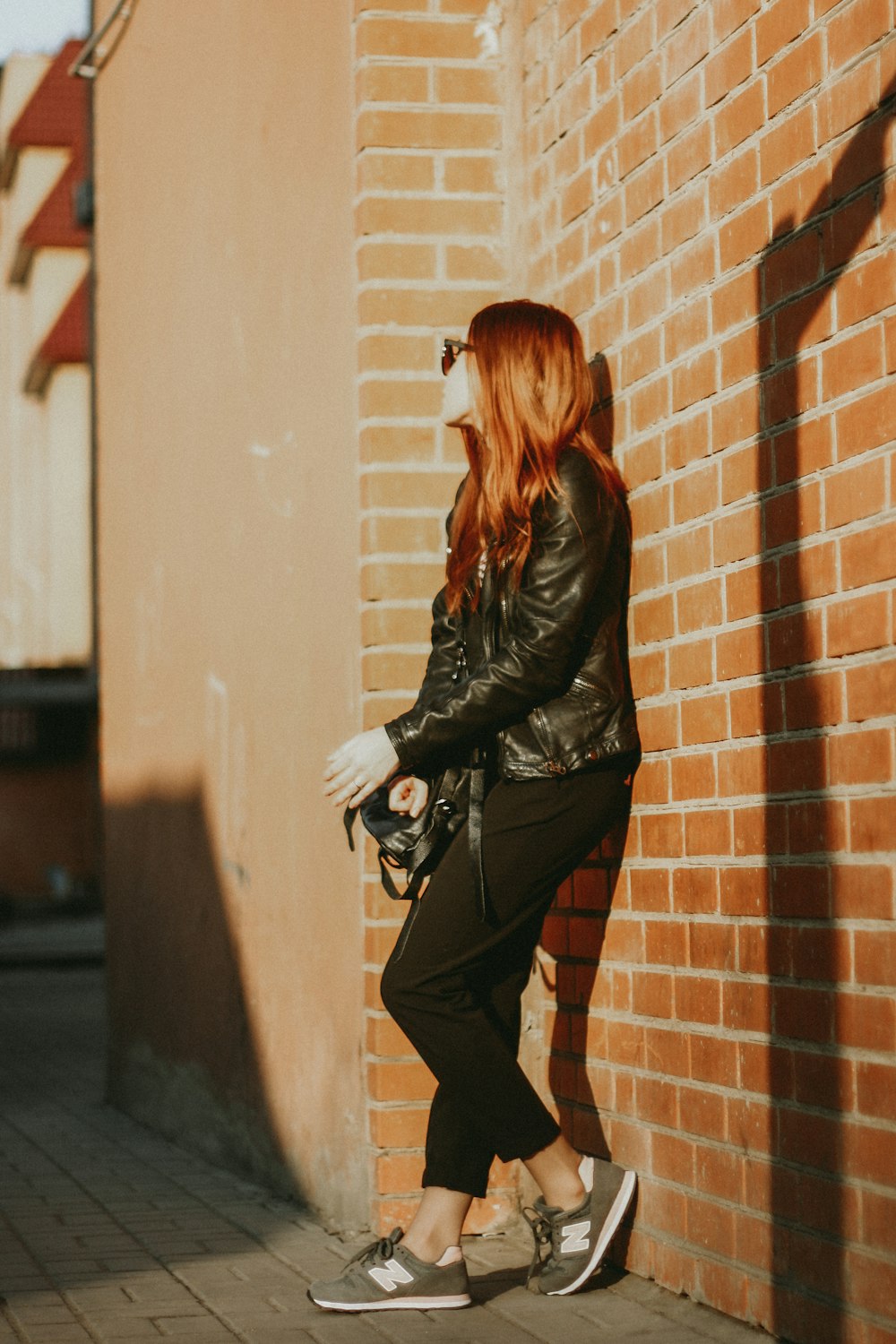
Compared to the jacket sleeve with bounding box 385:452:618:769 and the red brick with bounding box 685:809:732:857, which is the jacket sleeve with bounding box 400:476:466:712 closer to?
the jacket sleeve with bounding box 385:452:618:769

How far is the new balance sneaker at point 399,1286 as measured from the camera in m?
3.96

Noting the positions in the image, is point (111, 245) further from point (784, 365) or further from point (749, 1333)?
point (749, 1333)

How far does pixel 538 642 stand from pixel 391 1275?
1387 millimetres

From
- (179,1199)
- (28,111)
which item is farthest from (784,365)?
(28,111)

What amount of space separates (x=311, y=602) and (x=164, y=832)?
2.20 metres

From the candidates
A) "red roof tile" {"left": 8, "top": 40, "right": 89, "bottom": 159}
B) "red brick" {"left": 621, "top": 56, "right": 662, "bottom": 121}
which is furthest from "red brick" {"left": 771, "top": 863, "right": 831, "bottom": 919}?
"red roof tile" {"left": 8, "top": 40, "right": 89, "bottom": 159}

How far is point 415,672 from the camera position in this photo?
15.8ft

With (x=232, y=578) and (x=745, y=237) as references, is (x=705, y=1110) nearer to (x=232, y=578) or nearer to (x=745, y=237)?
(x=745, y=237)

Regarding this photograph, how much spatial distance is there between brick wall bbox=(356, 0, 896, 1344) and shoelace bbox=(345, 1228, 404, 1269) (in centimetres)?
54

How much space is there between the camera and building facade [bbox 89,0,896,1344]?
10.7ft

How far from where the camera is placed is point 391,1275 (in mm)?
3979

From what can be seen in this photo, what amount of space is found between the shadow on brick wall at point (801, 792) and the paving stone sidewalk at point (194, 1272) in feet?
1.09

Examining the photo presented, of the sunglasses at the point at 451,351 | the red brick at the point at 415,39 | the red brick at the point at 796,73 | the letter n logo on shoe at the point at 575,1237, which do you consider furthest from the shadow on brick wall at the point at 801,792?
the red brick at the point at 415,39

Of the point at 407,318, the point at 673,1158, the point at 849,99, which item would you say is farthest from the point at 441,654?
the point at 849,99
